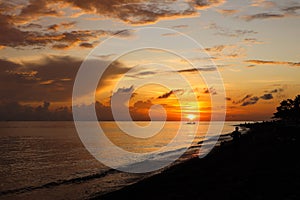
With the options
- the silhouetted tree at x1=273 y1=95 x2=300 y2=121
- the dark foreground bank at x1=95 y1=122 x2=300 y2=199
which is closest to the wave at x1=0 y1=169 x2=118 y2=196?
the dark foreground bank at x1=95 y1=122 x2=300 y2=199

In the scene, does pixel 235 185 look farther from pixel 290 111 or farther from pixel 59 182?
pixel 290 111

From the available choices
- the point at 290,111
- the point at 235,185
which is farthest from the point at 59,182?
the point at 290,111

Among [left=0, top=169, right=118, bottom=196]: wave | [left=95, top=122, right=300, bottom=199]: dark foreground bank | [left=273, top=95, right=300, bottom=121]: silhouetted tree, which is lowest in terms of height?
[left=0, top=169, right=118, bottom=196]: wave

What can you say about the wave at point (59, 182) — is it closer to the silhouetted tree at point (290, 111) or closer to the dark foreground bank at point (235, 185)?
the dark foreground bank at point (235, 185)

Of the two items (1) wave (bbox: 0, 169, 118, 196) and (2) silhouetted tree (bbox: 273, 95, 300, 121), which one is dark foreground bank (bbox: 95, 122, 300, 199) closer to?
(1) wave (bbox: 0, 169, 118, 196)

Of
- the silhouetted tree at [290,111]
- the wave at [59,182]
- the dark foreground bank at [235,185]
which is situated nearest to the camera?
the dark foreground bank at [235,185]

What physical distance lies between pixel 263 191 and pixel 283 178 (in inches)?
139

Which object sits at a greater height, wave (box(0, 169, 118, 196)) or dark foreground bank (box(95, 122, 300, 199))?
dark foreground bank (box(95, 122, 300, 199))

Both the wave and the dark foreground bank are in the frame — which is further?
the wave

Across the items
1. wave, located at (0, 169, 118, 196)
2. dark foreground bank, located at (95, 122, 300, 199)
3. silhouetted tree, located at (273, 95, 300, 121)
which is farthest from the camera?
silhouetted tree, located at (273, 95, 300, 121)

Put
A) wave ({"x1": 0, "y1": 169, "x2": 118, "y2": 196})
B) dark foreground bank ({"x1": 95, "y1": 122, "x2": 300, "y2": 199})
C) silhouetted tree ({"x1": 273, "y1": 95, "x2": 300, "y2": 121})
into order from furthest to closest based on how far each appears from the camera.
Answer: silhouetted tree ({"x1": 273, "y1": 95, "x2": 300, "y2": 121}), wave ({"x1": 0, "y1": 169, "x2": 118, "y2": 196}), dark foreground bank ({"x1": 95, "y1": 122, "x2": 300, "y2": 199})

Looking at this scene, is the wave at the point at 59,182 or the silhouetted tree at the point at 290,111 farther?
the silhouetted tree at the point at 290,111

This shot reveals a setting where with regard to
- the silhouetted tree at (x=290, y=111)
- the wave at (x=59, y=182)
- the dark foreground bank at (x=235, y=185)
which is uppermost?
the silhouetted tree at (x=290, y=111)

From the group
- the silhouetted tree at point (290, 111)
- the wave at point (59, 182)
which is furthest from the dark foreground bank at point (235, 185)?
the silhouetted tree at point (290, 111)
